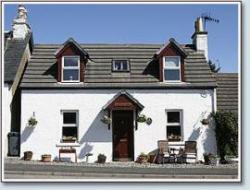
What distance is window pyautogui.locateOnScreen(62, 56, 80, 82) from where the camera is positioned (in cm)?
1755

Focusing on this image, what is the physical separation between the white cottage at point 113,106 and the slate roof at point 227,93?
639 mm

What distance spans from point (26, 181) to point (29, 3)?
4.48m

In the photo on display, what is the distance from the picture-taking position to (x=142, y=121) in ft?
55.1

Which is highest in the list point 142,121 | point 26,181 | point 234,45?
point 234,45

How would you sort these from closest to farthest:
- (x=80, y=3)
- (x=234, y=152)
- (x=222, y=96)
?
1. (x=80, y=3)
2. (x=234, y=152)
3. (x=222, y=96)

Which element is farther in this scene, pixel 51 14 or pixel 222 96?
pixel 222 96

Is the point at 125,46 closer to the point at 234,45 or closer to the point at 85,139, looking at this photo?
the point at 85,139

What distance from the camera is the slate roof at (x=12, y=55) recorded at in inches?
666

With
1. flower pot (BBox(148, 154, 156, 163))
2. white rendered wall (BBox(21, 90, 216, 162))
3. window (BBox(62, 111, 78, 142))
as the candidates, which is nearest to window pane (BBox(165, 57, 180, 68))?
white rendered wall (BBox(21, 90, 216, 162))

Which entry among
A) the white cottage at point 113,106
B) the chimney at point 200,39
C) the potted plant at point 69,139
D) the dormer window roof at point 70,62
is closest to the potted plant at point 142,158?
the white cottage at point 113,106

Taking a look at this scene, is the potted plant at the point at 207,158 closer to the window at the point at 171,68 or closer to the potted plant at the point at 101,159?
→ the window at the point at 171,68

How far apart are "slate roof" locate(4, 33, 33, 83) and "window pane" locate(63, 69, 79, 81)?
1643mm

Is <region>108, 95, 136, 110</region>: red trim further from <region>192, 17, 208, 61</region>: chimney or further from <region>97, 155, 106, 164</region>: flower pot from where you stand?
<region>192, 17, 208, 61</region>: chimney

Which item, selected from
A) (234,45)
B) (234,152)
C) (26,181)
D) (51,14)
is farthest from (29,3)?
(234,152)
